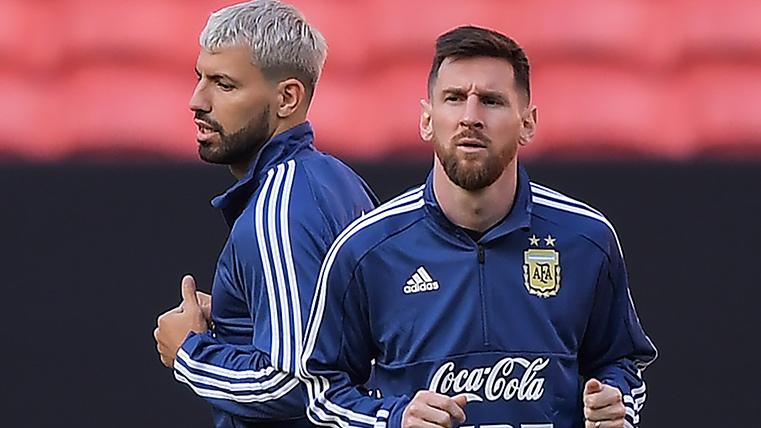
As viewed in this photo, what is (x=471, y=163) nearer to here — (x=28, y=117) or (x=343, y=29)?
(x=343, y=29)

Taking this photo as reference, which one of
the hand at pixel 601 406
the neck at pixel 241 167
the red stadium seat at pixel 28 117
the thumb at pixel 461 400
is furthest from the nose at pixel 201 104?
the red stadium seat at pixel 28 117

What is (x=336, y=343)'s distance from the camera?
96.0 inches

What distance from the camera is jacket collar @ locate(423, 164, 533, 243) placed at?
2.42m

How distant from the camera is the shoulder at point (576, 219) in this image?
247 centimetres

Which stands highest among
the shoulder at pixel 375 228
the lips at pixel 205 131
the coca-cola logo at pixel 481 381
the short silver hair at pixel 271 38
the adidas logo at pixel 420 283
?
the short silver hair at pixel 271 38

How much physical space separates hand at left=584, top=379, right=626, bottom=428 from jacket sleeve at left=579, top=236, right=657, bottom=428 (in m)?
0.19

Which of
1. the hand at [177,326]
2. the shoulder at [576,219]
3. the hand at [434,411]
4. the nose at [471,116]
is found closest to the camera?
the hand at [434,411]

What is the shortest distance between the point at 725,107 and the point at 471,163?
1563 millimetres

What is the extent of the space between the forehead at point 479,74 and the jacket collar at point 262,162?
416 mm

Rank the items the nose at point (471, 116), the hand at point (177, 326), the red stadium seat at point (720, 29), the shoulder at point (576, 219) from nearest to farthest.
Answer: the nose at point (471, 116) < the shoulder at point (576, 219) < the hand at point (177, 326) < the red stadium seat at point (720, 29)

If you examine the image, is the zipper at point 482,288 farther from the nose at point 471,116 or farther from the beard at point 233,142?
the beard at point 233,142

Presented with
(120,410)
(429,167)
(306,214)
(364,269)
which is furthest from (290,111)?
(120,410)

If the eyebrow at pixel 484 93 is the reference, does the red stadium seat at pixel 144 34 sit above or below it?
above

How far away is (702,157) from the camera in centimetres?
379
